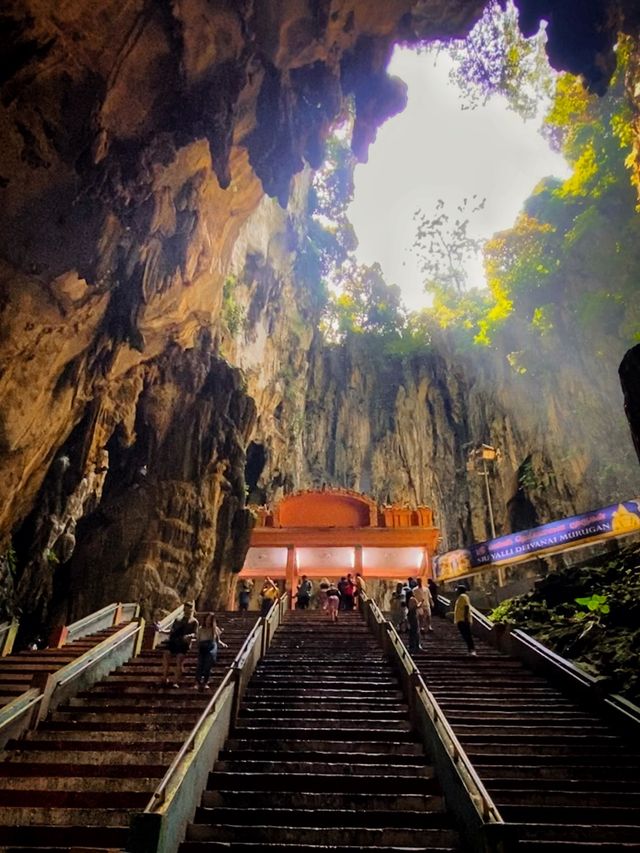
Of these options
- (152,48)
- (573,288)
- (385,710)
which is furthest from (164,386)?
(573,288)

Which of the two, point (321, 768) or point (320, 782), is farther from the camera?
point (321, 768)

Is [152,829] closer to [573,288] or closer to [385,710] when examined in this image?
[385,710]

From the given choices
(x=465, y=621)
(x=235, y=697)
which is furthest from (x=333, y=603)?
(x=235, y=697)

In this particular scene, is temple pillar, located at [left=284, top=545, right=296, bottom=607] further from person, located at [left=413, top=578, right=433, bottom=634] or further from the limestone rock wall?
person, located at [left=413, top=578, right=433, bottom=634]

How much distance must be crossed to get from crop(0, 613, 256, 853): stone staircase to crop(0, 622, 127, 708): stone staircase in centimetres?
99

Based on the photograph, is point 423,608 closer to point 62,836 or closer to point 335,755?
point 335,755

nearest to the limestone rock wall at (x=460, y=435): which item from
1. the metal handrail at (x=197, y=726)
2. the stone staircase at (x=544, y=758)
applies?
the metal handrail at (x=197, y=726)

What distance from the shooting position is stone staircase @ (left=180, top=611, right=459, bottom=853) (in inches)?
165

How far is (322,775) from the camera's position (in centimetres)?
512

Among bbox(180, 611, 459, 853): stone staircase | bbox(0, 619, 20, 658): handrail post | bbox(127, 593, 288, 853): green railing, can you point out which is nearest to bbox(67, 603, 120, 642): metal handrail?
bbox(0, 619, 20, 658): handrail post

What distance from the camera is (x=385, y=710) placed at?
22.6 ft

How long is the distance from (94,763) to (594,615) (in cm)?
939

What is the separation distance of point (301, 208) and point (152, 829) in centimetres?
2745

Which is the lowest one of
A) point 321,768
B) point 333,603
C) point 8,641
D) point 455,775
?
point 321,768
